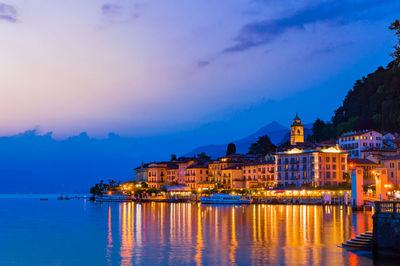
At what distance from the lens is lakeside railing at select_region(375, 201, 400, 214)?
114 feet

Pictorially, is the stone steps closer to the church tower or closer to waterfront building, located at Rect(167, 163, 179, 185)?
the church tower

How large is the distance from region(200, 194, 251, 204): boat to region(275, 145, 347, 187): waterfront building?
39.2ft

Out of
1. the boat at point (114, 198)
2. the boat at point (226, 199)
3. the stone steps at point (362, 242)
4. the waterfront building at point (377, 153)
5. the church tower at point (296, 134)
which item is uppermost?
the church tower at point (296, 134)

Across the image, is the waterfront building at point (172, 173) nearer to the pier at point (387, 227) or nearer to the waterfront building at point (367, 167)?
the waterfront building at point (367, 167)

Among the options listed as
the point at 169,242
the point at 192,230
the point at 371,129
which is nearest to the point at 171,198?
the point at 371,129

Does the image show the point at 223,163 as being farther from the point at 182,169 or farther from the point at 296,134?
the point at 296,134

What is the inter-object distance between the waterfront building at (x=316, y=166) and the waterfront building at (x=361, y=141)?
9679mm

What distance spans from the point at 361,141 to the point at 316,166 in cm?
1870

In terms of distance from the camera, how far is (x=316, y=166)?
134m

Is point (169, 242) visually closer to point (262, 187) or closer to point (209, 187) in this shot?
point (262, 187)

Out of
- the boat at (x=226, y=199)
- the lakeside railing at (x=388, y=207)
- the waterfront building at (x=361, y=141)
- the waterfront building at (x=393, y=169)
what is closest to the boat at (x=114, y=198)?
the boat at (x=226, y=199)

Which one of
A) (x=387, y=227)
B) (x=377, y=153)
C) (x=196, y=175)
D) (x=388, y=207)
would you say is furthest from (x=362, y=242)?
(x=196, y=175)

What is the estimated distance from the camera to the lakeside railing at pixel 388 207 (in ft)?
114

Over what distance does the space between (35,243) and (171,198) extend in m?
122
